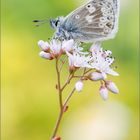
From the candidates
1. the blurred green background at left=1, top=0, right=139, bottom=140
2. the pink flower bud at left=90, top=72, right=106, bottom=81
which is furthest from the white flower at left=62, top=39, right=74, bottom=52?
the blurred green background at left=1, top=0, right=139, bottom=140

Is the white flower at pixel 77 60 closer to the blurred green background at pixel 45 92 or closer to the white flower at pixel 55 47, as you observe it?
the white flower at pixel 55 47

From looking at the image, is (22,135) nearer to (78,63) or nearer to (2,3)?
(2,3)

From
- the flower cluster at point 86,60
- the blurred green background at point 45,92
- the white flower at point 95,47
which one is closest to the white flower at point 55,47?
the flower cluster at point 86,60

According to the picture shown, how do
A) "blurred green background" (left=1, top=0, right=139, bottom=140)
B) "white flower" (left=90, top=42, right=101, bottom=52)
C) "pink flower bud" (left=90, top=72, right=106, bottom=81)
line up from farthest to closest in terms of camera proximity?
1. "blurred green background" (left=1, top=0, right=139, bottom=140)
2. "white flower" (left=90, top=42, right=101, bottom=52)
3. "pink flower bud" (left=90, top=72, right=106, bottom=81)

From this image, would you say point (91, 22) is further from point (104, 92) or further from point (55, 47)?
point (104, 92)

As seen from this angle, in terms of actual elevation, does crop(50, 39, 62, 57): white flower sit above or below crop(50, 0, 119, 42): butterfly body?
below

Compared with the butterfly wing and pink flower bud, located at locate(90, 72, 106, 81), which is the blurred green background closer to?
the butterfly wing

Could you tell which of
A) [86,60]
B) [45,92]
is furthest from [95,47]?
[45,92]

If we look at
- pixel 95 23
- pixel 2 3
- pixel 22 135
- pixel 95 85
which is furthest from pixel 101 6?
pixel 2 3
